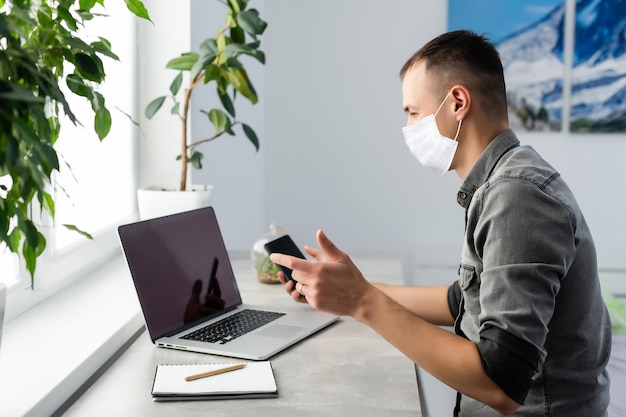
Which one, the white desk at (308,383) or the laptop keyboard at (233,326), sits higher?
the laptop keyboard at (233,326)

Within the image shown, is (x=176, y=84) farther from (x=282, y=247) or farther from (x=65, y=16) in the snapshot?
(x=65, y=16)

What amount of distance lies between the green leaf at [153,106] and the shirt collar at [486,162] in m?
1.15

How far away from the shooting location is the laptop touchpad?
1.68 m

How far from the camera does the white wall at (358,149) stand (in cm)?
329

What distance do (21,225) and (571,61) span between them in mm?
2733

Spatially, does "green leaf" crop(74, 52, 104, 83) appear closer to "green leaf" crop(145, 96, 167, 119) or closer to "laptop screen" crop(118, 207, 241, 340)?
"laptop screen" crop(118, 207, 241, 340)

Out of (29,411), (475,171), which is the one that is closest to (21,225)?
(29,411)

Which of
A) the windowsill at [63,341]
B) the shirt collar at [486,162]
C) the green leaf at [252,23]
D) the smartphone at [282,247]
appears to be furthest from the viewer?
the green leaf at [252,23]

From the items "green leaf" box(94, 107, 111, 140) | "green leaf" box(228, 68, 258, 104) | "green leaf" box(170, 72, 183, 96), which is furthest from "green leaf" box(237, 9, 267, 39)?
"green leaf" box(94, 107, 111, 140)

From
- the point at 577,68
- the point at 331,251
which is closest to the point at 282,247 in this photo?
the point at 331,251

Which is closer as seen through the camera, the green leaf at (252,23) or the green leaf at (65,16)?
the green leaf at (65,16)

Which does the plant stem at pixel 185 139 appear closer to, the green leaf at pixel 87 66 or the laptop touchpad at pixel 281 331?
the laptop touchpad at pixel 281 331

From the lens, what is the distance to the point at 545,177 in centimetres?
133

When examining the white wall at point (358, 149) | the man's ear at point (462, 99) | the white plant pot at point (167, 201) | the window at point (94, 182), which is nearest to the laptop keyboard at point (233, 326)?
the window at point (94, 182)
